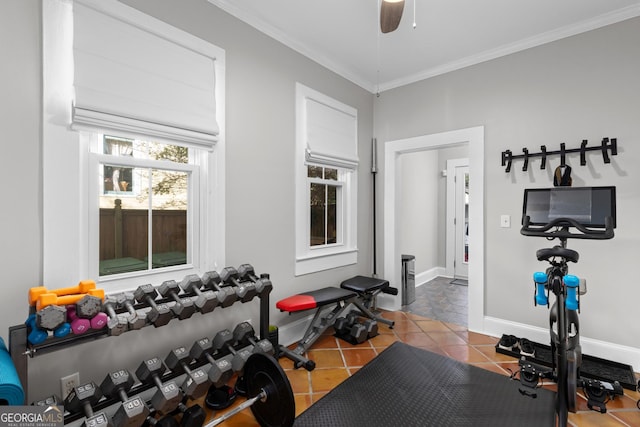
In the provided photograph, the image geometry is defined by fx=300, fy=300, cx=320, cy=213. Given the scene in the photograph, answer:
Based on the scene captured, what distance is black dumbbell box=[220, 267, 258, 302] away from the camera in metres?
2.11

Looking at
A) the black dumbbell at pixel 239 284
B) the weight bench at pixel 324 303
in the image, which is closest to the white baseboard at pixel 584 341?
the weight bench at pixel 324 303

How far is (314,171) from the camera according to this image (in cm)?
343

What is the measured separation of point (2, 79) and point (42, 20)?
1.29ft

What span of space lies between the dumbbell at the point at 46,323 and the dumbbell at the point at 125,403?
436 mm

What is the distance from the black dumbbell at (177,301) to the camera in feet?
5.93

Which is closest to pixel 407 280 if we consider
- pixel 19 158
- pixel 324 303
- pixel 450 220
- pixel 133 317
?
pixel 324 303

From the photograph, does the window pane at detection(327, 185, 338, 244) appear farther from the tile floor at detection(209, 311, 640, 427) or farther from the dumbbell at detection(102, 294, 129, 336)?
the dumbbell at detection(102, 294, 129, 336)

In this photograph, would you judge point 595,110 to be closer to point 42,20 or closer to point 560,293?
point 560,293

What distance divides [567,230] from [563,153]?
1.12 meters

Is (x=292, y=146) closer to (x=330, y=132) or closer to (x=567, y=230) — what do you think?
(x=330, y=132)

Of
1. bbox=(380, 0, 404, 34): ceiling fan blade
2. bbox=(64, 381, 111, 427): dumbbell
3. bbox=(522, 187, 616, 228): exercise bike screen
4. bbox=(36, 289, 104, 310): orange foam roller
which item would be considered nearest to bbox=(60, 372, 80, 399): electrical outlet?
bbox=(64, 381, 111, 427): dumbbell

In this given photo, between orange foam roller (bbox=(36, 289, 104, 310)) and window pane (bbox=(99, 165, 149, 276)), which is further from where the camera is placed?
window pane (bbox=(99, 165, 149, 276))

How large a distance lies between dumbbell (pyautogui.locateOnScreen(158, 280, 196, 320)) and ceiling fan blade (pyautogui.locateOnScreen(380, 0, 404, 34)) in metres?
2.01

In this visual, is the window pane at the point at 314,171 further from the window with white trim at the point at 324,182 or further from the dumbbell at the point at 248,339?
the dumbbell at the point at 248,339
